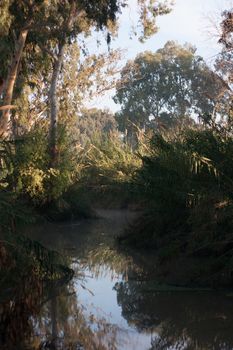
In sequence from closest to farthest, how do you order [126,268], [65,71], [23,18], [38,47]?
[126,268] < [23,18] < [38,47] < [65,71]

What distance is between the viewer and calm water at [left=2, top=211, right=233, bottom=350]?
21.7ft

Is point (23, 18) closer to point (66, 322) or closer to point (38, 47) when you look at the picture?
point (38, 47)

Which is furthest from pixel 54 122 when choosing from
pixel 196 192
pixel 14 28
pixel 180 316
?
pixel 180 316

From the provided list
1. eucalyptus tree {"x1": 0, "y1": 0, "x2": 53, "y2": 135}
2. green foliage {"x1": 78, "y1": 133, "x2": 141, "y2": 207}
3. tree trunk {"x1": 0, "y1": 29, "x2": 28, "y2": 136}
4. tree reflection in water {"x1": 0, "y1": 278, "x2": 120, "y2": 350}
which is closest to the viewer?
tree reflection in water {"x1": 0, "y1": 278, "x2": 120, "y2": 350}

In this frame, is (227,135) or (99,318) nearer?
(99,318)

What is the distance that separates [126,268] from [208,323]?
184 inches

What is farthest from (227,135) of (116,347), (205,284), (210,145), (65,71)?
(65,71)

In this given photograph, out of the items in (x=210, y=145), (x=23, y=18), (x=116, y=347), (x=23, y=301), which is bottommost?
(x=116, y=347)

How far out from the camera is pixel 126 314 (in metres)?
8.08

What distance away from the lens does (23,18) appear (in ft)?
69.3

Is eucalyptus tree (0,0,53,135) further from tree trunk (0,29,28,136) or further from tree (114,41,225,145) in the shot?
tree (114,41,225,145)

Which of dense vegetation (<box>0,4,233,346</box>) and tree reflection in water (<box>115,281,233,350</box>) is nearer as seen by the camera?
tree reflection in water (<box>115,281,233,350</box>)

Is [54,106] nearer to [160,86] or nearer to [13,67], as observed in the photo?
[13,67]

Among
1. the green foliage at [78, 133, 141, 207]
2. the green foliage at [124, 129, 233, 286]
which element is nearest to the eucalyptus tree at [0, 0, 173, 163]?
the green foliage at [78, 133, 141, 207]
